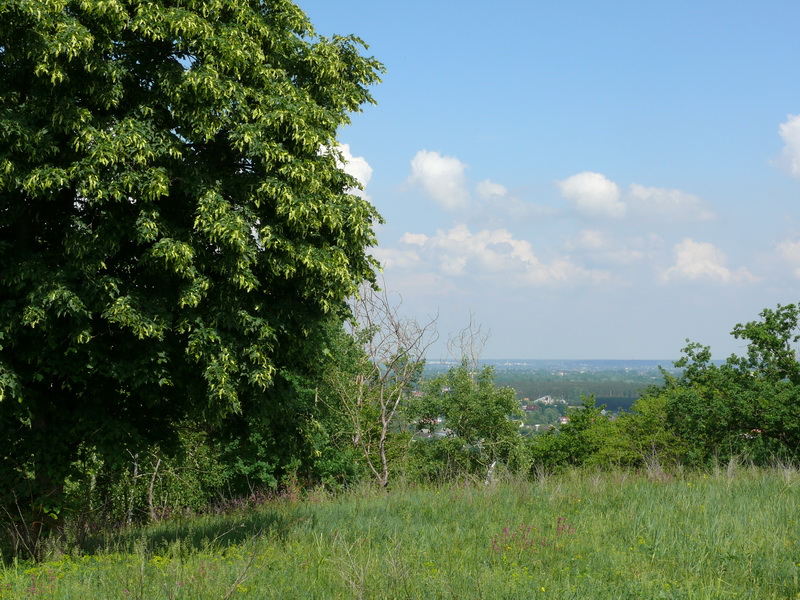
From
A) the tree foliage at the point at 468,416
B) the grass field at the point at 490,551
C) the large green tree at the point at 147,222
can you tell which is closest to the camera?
the grass field at the point at 490,551

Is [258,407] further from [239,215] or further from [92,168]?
[92,168]

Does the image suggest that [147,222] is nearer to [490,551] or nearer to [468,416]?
[490,551]

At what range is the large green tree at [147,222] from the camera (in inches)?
351

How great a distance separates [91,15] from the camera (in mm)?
9164

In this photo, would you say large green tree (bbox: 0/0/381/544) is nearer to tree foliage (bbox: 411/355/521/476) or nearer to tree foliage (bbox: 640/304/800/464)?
tree foliage (bbox: 640/304/800/464)

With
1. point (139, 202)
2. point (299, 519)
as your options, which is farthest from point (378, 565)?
point (139, 202)

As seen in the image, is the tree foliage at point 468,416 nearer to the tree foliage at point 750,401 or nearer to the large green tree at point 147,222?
the tree foliage at point 750,401

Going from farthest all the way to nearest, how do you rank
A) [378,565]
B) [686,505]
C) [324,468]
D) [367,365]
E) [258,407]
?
[367,365] → [324,468] → [258,407] → [686,505] → [378,565]

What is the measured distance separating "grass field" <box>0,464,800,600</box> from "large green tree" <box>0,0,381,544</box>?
7.17 feet

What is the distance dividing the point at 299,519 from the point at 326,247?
452cm

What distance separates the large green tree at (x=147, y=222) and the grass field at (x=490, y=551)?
86.1 inches

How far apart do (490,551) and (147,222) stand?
6231 mm

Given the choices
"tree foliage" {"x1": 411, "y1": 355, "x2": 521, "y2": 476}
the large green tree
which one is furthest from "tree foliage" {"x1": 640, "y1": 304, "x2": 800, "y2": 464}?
the large green tree

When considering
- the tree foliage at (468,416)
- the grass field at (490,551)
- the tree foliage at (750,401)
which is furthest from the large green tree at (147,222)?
the tree foliage at (468,416)
